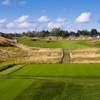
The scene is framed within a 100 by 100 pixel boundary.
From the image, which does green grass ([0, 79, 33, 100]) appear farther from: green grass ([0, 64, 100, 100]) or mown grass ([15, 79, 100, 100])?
mown grass ([15, 79, 100, 100])

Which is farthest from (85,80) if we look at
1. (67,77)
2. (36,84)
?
(36,84)

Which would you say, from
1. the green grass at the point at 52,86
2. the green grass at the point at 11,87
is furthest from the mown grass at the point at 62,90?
the green grass at the point at 11,87

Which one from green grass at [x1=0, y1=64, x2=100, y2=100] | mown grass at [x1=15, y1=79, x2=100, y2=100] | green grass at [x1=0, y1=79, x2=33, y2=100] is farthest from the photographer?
green grass at [x1=0, y1=79, x2=33, y2=100]

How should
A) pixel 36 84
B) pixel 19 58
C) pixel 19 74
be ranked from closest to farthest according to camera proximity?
pixel 36 84
pixel 19 74
pixel 19 58

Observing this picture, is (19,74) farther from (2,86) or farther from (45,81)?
(2,86)

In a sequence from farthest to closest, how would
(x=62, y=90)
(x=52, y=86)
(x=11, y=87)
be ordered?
(x=52, y=86) → (x=11, y=87) → (x=62, y=90)

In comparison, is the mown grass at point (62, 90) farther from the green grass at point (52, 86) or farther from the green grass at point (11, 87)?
the green grass at point (11, 87)

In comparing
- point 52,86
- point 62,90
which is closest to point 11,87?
point 52,86

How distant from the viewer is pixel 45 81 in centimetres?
3428

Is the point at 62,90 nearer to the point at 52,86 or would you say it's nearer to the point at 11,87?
the point at 52,86

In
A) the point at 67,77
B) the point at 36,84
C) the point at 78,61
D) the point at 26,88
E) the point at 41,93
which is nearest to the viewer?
the point at 41,93

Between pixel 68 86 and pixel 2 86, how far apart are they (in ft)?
19.9

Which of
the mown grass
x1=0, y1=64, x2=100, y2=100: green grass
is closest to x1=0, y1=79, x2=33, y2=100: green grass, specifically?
x1=0, y1=64, x2=100, y2=100: green grass

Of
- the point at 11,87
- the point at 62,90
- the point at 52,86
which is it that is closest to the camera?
the point at 62,90
